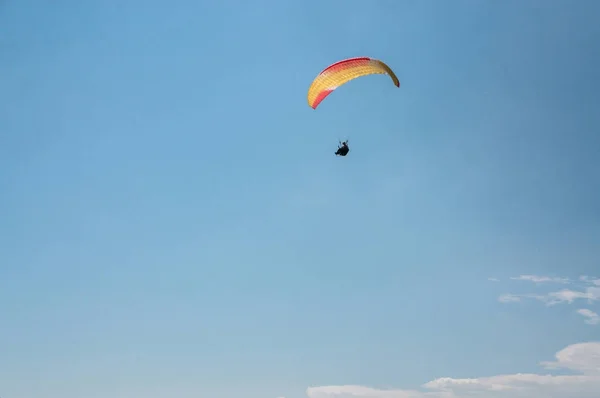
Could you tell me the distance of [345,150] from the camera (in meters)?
61.1

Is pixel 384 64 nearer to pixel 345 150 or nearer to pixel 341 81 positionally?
pixel 341 81

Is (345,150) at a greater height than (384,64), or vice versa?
(384,64)

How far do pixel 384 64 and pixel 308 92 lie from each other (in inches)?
294

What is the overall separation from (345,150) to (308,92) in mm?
6701

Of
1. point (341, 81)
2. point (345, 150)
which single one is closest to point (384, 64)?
point (341, 81)

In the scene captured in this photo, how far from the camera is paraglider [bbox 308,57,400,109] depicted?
2237 inches

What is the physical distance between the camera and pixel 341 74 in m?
58.0

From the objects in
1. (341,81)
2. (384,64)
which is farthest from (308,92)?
(384,64)

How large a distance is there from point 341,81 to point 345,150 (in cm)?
670

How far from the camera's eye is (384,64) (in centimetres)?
5641

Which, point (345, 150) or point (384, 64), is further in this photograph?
point (345, 150)

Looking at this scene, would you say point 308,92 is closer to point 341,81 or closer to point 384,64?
point 341,81

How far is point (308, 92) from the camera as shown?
58.9m

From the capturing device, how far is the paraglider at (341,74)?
5681cm
